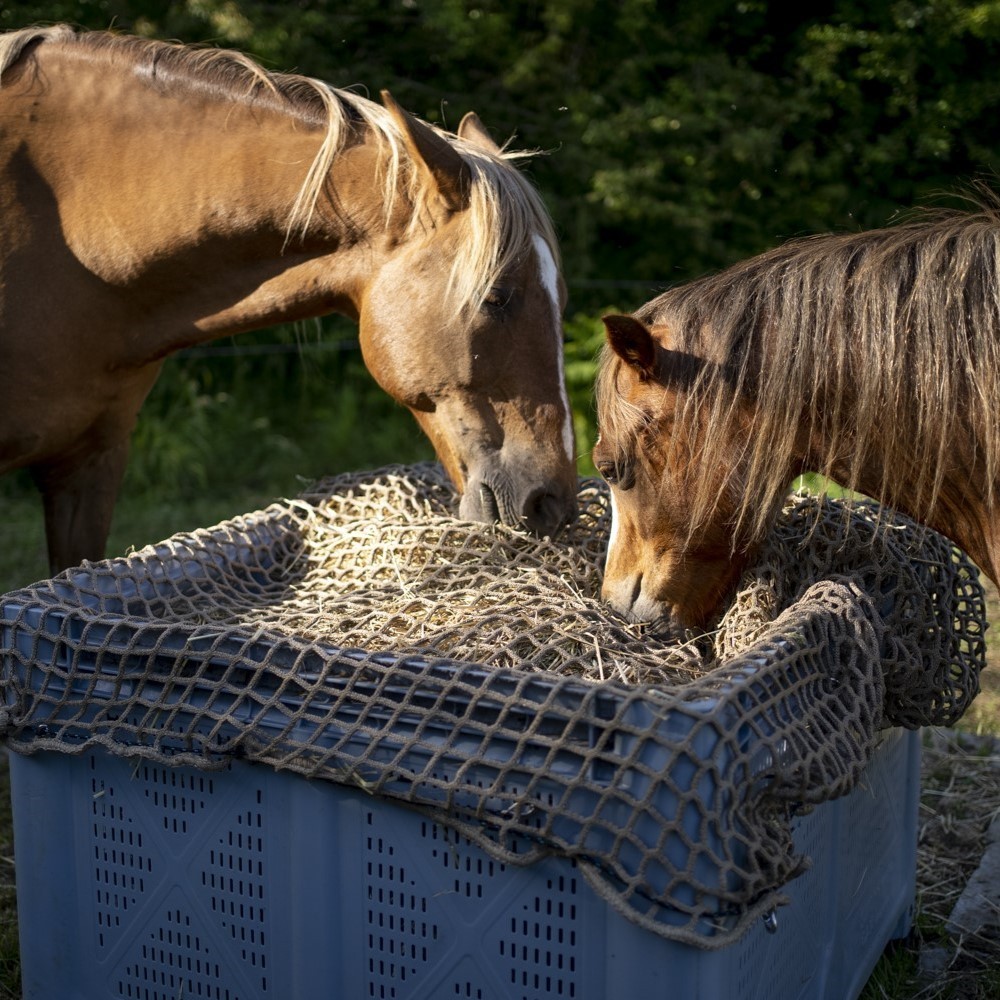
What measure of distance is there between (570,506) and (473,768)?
1.13 meters

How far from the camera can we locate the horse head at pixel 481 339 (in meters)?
2.49

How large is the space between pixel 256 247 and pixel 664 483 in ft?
4.15

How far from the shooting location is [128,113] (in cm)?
263

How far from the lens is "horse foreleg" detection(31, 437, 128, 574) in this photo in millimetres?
2842

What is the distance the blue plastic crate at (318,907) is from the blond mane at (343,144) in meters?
1.27

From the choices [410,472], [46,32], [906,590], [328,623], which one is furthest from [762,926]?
[46,32]

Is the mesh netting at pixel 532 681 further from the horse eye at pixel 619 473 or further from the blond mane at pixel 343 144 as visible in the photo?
the blond mane at pixel 343 144

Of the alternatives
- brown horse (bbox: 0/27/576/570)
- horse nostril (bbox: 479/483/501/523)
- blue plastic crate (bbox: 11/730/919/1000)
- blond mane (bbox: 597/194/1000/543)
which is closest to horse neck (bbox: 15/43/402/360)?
brown horse (bbox: 0/27/576/570)

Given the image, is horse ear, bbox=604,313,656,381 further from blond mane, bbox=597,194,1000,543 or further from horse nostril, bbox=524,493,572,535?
horse nostril, bbox=524,493,572,535

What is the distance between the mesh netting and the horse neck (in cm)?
69

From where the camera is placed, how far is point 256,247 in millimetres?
2660

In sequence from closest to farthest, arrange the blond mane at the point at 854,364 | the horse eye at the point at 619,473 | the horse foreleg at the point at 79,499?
the blond mane at the point at 854,364 → the horse eye at the point at 619,473 → the horse foreleg at the point at 79,499

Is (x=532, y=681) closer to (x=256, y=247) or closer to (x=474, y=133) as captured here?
(x=256, y=247)

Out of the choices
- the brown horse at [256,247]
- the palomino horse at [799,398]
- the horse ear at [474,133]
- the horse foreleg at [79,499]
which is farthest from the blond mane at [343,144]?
the horse foreleg at [79,499]
